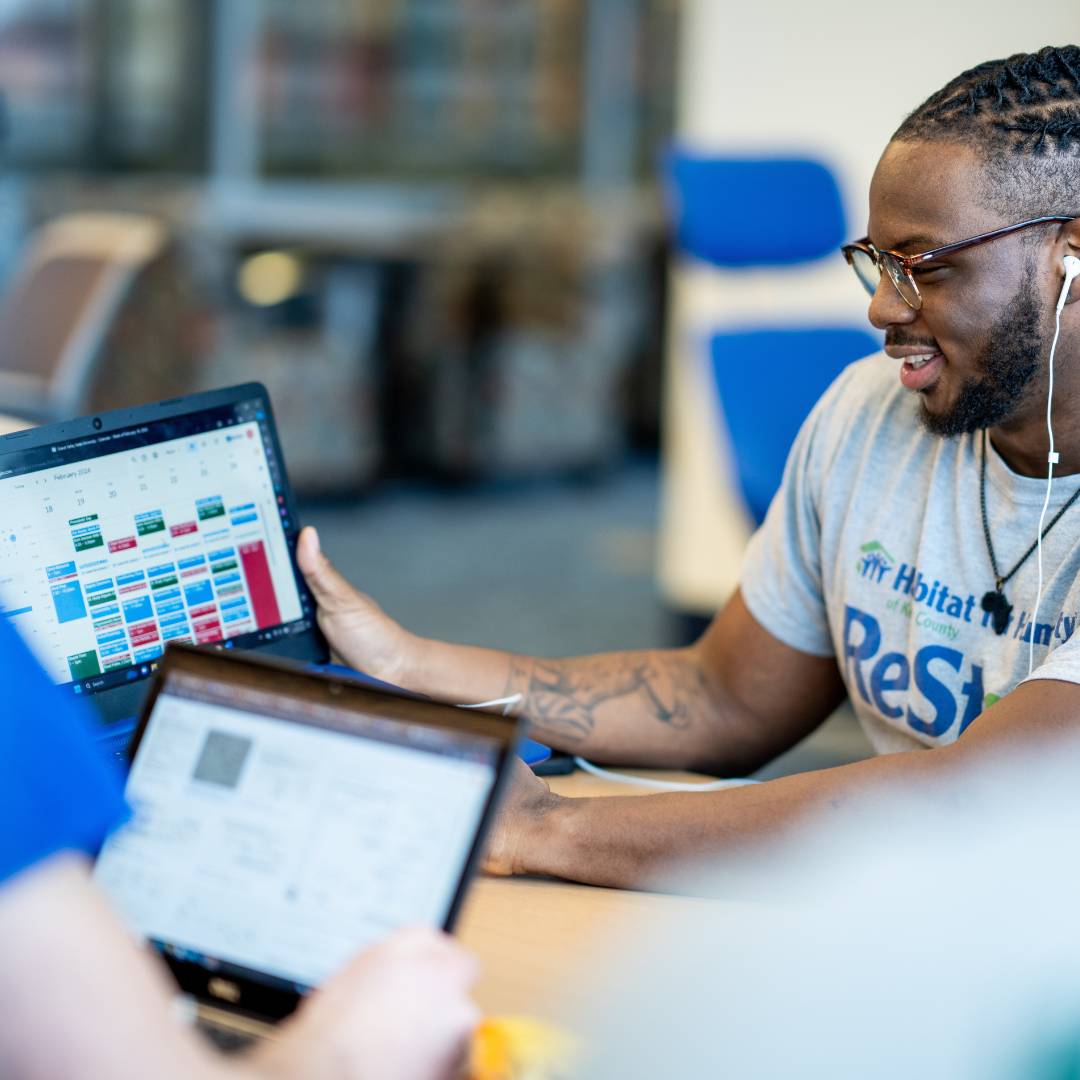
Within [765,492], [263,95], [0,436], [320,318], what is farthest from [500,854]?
[263,95]

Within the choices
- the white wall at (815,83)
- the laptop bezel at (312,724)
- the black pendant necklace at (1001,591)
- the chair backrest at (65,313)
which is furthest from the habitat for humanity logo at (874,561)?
the chair backrest at (65,313)

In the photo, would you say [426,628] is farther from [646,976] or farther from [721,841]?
[646,976]

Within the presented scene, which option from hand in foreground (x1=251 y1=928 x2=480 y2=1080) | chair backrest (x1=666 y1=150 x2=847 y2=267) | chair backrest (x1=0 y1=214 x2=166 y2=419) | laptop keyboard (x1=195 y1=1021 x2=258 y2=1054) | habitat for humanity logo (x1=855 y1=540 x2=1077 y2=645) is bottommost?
chair backrest (x1=0 y1=214 x2=166 y2=419)

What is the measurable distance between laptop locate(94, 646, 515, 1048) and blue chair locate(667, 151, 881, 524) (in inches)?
81.6

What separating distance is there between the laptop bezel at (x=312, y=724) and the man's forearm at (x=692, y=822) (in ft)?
1.01

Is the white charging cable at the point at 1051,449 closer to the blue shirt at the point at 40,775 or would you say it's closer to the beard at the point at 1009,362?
the beard at the point at 1009,362

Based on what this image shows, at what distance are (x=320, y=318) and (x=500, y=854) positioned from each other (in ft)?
13.3

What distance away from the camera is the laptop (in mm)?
828

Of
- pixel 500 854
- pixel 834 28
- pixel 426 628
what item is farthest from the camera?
pixel 426 628

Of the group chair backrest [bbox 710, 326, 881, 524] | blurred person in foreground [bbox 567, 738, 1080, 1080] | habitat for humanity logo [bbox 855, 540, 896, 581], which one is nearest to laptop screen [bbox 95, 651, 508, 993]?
blurred person in foreground [bbox 567, 738, 1080, 1080]

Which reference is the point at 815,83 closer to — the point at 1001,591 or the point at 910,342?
the point at 910,342

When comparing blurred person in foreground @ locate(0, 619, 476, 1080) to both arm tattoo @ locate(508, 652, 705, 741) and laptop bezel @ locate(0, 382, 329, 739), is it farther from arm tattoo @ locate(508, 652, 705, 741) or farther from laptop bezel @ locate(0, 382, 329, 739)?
arm tattoo @ locate(508, 652, 705, 741)

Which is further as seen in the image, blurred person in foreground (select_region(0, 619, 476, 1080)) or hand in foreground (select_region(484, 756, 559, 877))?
hand in foreground (select_region(484, 756, 559, 877))

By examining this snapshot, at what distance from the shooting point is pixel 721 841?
114cm
